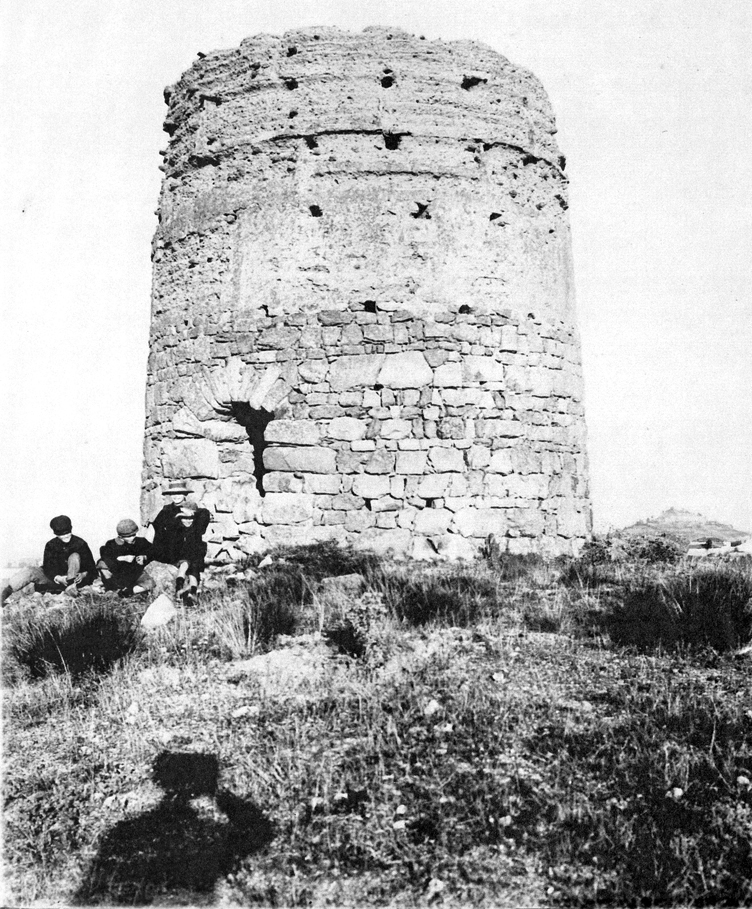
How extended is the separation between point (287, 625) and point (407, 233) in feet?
16.6

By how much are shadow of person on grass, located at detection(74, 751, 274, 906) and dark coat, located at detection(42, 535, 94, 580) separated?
16.3ft

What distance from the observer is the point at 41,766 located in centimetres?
394

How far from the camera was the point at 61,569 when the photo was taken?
8.24 m

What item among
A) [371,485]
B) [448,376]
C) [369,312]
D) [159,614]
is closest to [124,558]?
[159,614]

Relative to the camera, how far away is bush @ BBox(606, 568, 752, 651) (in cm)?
524

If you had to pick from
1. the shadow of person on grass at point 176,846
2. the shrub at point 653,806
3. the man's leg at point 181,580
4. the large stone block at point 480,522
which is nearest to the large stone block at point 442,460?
the large stone block at point 480,522

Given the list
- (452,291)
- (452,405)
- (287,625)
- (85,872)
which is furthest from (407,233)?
(85,872)

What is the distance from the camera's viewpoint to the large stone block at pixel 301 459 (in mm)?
8695

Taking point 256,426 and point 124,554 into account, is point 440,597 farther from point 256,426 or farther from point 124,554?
point 256,426

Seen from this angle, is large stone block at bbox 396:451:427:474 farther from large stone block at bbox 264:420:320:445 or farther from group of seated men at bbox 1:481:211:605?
group of seated men at bbox 1:481:211:605

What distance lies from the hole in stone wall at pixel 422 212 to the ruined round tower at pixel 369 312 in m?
0.02

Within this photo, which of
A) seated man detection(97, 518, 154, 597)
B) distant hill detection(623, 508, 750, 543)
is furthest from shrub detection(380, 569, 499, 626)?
distant hill detection(623, 508, 750, 543)

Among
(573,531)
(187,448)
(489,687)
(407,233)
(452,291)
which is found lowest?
(489,687)

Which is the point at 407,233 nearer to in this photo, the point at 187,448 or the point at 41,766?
the point at 187,448
